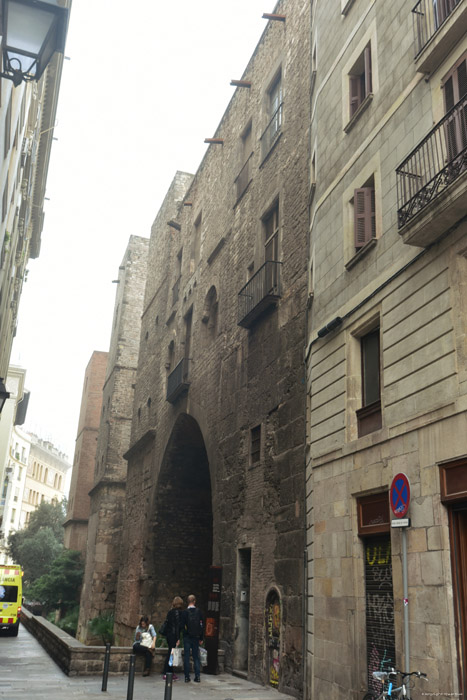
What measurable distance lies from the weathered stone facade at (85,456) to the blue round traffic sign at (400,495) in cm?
3248

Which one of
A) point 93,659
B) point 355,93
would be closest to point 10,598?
point 93,659

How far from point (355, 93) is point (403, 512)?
24.1 ft

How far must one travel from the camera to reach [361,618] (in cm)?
869

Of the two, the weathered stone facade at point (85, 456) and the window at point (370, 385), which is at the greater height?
the weathered stone facade at point (85, 456)

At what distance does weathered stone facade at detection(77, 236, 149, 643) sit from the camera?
2875 centimetres

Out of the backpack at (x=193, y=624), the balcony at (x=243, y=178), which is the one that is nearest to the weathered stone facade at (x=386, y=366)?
the backpack at (x=193, y=624)

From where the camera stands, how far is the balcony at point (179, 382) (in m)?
20.5

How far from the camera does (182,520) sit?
73.4 feet

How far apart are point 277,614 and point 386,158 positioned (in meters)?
7.82

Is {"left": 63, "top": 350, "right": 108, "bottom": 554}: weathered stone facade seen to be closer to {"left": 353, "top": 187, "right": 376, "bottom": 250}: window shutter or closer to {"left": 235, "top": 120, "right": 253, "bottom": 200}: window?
{"left": 235, "top": 120, "right": 253, "bottom": 200}: window

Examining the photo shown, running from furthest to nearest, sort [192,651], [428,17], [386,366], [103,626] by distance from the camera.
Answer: [103,626]
[192,651]
[428,17]
[386,366]

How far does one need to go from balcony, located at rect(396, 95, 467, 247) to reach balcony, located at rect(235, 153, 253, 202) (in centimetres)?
937

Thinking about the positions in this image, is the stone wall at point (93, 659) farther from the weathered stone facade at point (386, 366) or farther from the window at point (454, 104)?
the window at point (454, 104)

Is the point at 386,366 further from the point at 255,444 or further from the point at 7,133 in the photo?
the point at 7,133
